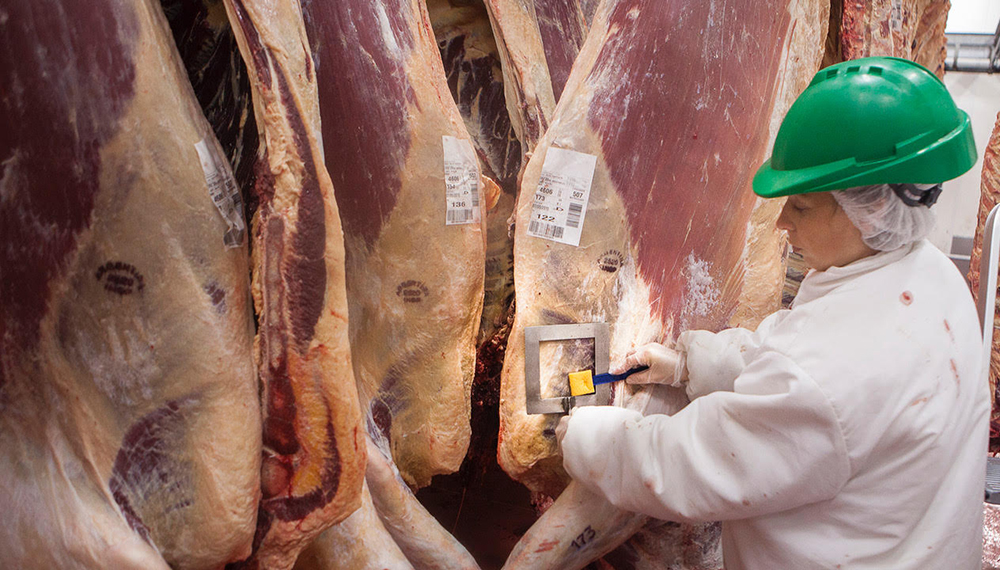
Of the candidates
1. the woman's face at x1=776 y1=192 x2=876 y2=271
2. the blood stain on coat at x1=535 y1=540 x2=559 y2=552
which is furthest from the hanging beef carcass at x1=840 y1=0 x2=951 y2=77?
the blood stain on coat at x1=535 y1=540 x2=559 y2=552

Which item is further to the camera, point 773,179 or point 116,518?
point 773,179

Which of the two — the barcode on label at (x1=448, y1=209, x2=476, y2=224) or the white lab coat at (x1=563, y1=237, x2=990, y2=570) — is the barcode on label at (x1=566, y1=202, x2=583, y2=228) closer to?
the barcode on label at (x1=448, y1=209, x2=476, y2=224)

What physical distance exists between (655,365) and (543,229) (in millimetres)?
358

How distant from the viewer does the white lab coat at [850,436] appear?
1.04m

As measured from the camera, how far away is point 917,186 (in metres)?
1.07

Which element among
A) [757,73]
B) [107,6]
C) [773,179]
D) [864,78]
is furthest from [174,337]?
[757,73]

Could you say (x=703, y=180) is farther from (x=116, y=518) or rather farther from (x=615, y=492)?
(x=116, y=518)

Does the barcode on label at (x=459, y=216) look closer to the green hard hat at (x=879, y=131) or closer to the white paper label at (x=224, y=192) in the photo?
the white paper label at (x=224, y=192)

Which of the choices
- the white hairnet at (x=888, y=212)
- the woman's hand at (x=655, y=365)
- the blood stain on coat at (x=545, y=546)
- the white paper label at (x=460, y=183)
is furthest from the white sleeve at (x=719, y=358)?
the white paper label at (x=460, y=183)

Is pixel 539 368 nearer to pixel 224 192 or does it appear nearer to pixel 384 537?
pixel 384 537

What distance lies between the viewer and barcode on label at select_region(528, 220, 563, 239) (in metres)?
1.46

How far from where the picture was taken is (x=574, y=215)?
4.85 feet

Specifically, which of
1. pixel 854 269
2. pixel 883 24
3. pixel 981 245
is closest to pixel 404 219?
pixel 854 269

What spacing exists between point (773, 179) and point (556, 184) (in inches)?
17.6
